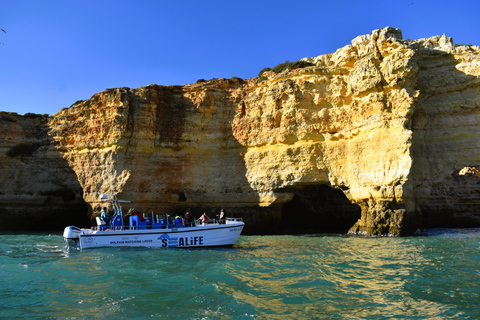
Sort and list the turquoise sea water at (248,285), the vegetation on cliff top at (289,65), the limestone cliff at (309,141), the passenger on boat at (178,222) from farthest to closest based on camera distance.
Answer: the vegetation on cliff top at (289,65), the limestone cliff at (309,141), the passenger on boat at (178,222), the turquoise sea water at (248,285)

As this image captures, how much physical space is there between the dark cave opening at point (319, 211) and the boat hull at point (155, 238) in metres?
11.8

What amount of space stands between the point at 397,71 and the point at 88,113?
2218 centimetres

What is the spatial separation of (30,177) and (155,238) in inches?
722

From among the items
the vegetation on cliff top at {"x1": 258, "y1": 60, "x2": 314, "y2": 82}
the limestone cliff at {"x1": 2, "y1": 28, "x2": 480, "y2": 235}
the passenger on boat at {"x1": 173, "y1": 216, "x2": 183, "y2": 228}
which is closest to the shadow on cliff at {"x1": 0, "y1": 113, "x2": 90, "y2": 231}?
the limestone cliff at {"x1": 2, "y1": 28, "x2": 480, "y2": 235}

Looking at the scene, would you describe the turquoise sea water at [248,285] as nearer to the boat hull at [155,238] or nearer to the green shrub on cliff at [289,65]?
the boat hull at [155,238]

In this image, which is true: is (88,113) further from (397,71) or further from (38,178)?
(397,71)

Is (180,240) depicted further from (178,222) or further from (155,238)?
(155,238)

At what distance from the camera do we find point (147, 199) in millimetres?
25297

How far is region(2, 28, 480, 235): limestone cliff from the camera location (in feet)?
67.9

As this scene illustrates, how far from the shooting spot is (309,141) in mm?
23531

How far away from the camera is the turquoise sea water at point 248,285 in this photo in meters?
6.73

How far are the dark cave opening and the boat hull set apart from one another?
11.8 m

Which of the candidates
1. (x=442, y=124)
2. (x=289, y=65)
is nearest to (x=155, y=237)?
(x=289, y=65)

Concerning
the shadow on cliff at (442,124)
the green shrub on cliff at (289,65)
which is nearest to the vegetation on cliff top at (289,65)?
the green shrub on cliff at (289,65)
